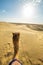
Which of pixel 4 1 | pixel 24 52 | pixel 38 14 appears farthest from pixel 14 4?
pixel 24 52

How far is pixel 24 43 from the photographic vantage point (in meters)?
1.23

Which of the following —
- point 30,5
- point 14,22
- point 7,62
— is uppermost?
point 30,5

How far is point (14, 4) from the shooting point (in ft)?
3.95

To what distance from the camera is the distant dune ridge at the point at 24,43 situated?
1.17 m

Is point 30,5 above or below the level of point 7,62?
above

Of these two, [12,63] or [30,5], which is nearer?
[12,63]

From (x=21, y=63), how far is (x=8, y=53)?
13 centimetres

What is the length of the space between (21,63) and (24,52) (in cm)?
12

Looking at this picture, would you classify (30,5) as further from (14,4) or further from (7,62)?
(7,62)

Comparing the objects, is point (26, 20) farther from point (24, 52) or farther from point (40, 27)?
point (24, 52)

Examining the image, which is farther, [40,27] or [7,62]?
[40,27]

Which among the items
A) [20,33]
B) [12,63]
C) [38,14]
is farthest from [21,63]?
[38,14]

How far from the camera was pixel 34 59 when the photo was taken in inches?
46.4

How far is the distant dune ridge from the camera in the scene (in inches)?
46.2
